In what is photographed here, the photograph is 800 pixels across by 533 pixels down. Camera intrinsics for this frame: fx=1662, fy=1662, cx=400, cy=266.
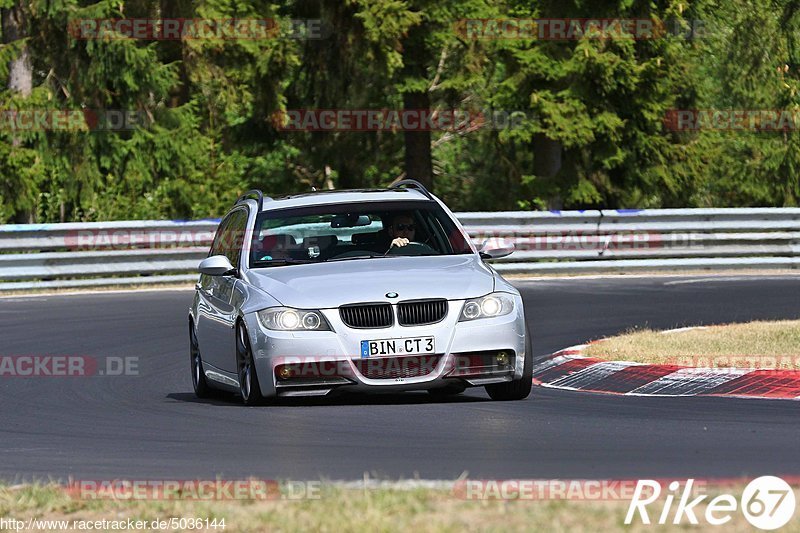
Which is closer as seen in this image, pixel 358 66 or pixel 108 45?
pixel 108 45

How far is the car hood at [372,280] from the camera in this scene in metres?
11.0

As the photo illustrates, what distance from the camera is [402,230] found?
12.6 metres

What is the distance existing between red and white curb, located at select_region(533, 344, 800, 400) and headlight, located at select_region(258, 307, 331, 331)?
2.62 meters

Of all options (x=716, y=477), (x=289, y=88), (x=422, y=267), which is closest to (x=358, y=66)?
(x=289, y=88)

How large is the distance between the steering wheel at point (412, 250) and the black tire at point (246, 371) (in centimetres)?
136

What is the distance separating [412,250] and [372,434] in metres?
2.81

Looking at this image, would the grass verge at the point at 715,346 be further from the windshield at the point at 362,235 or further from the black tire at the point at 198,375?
the black tire at the point at 198,375

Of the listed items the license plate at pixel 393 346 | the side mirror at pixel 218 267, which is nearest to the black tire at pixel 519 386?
the license plate at pixel 393 346

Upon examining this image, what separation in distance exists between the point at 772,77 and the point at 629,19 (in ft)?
23.1

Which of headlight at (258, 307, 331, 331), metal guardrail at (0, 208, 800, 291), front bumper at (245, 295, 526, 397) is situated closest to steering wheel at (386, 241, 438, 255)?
front bumper at (245, 295, 526, 397)

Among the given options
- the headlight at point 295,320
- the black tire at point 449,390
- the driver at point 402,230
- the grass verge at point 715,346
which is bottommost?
the grass verge at point 715,346

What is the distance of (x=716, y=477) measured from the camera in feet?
25.0

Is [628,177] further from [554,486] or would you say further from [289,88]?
[554,486]

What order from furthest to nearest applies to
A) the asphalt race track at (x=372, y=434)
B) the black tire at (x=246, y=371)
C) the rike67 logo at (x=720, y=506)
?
the black tire at (x=246, y=371), the asphalt race track at (x=372, y=434), the rike67 logo at (x=720, y=506)
